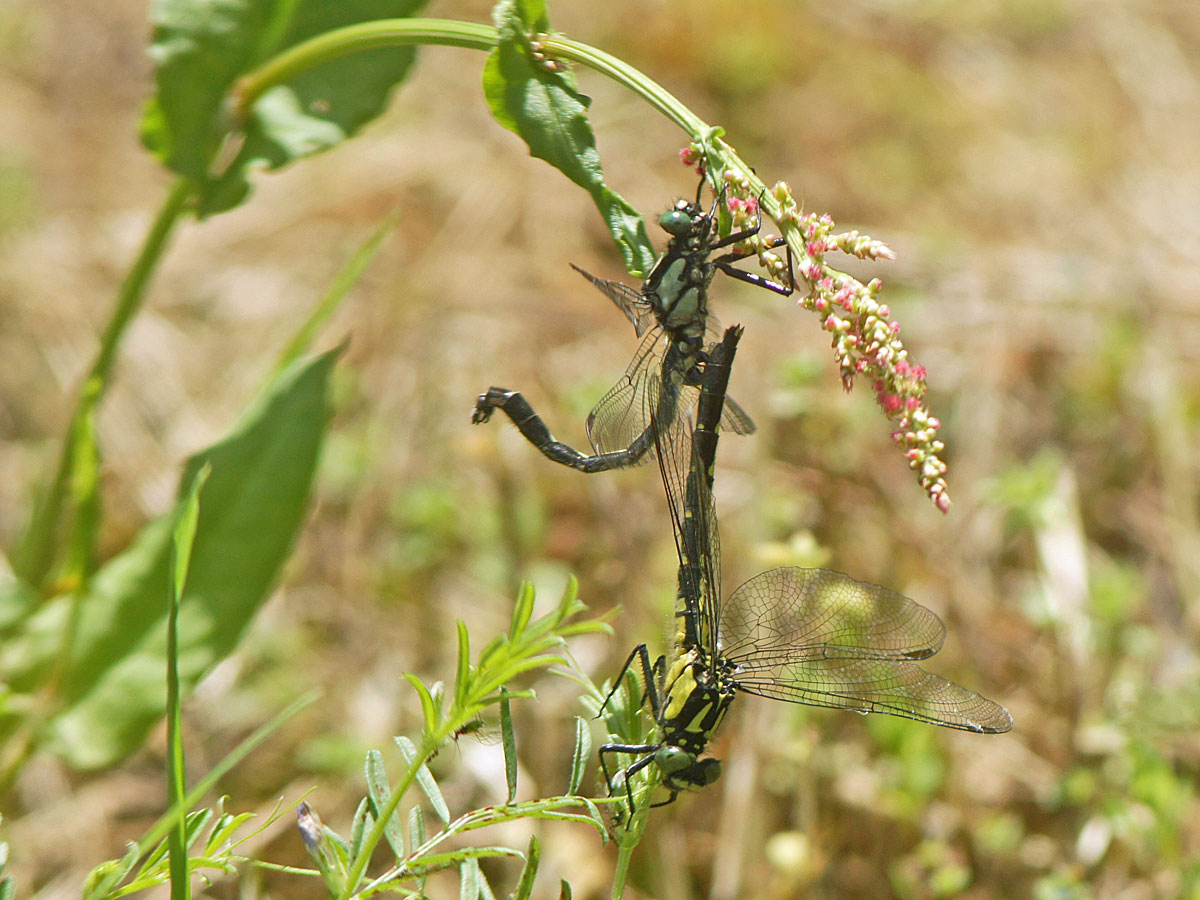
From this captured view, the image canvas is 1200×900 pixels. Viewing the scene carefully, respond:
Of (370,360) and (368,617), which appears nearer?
(368,617)

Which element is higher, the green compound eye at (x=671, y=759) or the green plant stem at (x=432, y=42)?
the green plant stem at (x=432, y=42)

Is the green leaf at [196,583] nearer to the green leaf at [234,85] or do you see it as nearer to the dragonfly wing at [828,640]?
the green leaf at [234,85]

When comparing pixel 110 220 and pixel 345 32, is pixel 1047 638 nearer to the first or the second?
pixel 345 32

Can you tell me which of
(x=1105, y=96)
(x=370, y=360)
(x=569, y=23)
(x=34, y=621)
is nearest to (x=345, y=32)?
(x=34, y=621)

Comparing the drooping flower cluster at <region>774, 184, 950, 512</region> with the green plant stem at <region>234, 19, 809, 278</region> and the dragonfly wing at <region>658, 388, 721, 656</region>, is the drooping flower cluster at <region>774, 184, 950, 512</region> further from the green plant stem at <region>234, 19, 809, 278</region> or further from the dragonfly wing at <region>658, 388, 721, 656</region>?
the dragonfly wing at <region>658, 388, 721, 656</region>

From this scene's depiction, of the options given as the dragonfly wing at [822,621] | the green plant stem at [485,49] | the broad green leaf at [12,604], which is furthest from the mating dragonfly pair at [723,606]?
the broad green leaf at [12,604]
